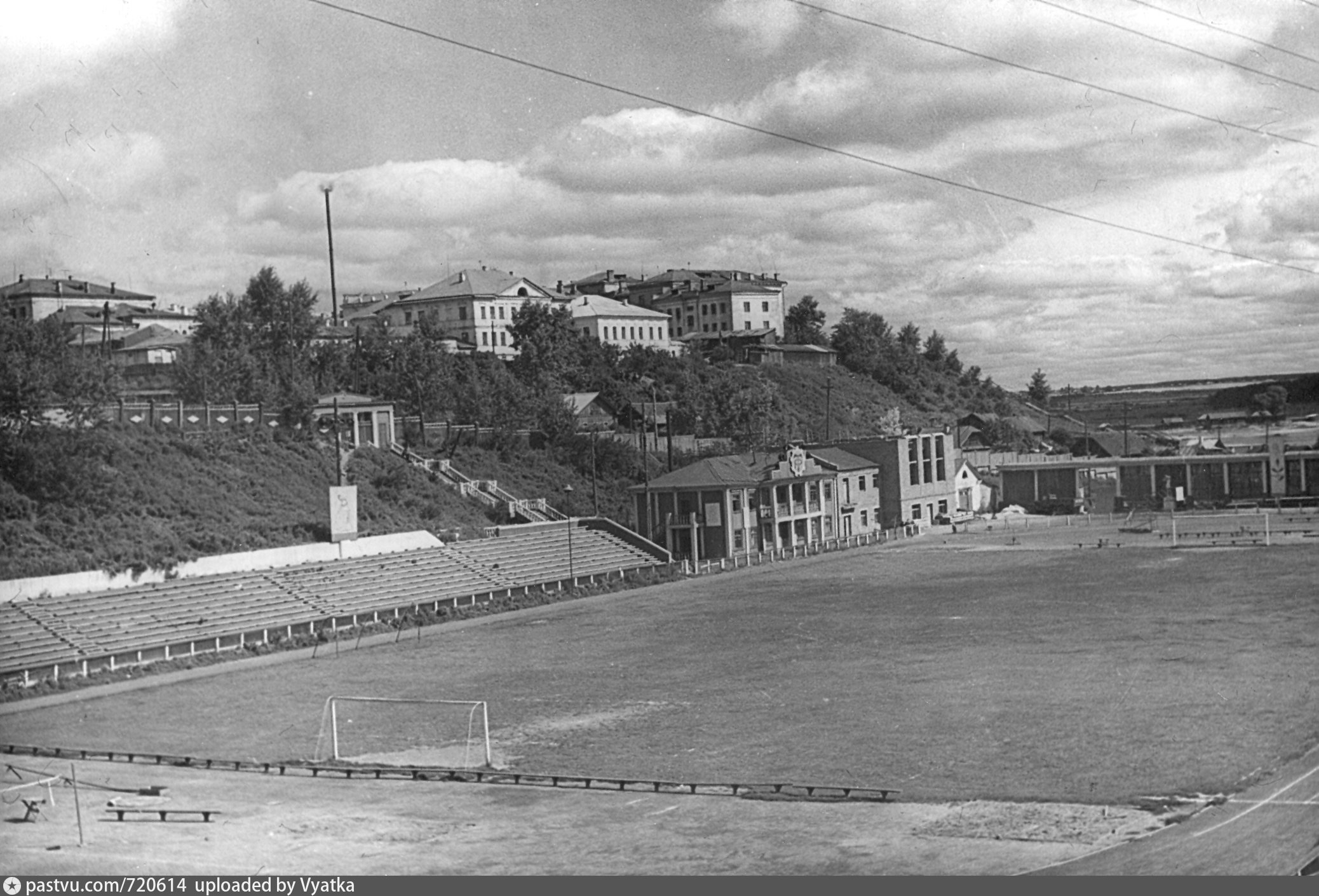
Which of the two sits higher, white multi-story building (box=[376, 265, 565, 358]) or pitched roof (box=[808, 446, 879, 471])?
white multi-story building (box=[376, 265, 565, 358])

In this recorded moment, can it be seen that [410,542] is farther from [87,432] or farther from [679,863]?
[679,863]

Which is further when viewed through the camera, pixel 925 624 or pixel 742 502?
pixel 742 502

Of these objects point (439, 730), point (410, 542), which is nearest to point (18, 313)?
point (410, 542)

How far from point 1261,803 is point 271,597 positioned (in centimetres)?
1911

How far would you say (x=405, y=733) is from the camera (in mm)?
17203

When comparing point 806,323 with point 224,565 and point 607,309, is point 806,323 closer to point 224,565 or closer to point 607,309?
point 607,309

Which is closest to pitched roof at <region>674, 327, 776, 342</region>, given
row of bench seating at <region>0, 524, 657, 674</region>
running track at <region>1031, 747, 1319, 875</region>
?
row of bench seating at <region>0, 524, 657, 674</region>

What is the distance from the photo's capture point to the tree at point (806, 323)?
237 feet

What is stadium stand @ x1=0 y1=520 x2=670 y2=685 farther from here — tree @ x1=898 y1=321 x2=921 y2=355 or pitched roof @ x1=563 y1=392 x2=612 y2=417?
tree @ x1=898 y1=321 x2=921 y2=355

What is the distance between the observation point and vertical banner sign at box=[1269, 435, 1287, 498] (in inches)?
1797

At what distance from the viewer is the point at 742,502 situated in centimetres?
4253

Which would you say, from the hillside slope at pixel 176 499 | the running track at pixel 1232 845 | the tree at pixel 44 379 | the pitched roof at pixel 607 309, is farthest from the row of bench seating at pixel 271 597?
the pitched roof at pixel 607 309

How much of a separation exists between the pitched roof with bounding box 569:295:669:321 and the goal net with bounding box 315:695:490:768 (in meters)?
43.9
